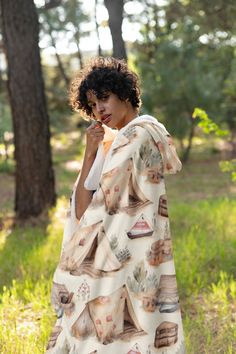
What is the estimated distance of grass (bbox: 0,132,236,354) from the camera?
4406mm

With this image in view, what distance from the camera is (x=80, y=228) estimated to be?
2.74m

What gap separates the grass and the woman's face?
1.87m

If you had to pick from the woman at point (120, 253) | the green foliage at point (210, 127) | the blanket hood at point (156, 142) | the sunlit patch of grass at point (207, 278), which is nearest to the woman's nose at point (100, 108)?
the woman at point (120, 253)

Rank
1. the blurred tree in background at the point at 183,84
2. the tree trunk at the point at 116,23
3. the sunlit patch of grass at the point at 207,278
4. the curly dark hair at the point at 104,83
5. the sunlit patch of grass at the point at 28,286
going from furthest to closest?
1. the blurred tree in background at the point at 183,84
2. the tree trunk at the point at 116,23
3. the sunlit patch of grass at the point at 207,278
4. the sunlit patch of grass at the point at 28,286
5. the curly dark hair at the point at 104,83

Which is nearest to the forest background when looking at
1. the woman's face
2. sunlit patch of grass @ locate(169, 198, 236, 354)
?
sunlit patch of grass @ locate(169, 198, 236, 354)

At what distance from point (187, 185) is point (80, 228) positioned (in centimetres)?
1563

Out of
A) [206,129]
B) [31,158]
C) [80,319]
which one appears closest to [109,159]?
[80,319]

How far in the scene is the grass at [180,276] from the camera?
441 cm

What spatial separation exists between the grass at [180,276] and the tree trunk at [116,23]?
3.78 metres

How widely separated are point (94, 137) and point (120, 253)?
591 mm

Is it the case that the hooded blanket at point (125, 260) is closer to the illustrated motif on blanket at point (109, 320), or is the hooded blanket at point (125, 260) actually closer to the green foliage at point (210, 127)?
the illustrated motif on blanket at point (109, 320)

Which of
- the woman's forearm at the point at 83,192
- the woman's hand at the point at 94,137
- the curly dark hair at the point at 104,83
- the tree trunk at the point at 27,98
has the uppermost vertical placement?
the tree trunk at the point at 27,98

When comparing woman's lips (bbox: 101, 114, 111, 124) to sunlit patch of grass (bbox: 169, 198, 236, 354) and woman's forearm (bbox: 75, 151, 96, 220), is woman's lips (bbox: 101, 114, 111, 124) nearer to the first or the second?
woman's forearm (bbox: 75, 151, 96, 220)

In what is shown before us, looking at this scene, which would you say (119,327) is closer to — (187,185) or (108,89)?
(108,89)
